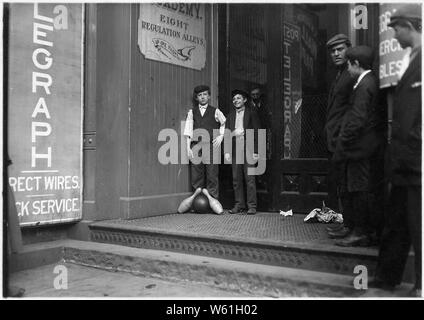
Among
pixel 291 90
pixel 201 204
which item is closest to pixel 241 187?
pixel 201 204

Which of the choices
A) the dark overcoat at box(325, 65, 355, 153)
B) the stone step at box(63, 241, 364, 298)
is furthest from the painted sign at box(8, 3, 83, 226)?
the dark overcoat at box(325, 65, 355, 153)

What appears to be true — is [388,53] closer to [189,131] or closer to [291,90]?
[291,90]

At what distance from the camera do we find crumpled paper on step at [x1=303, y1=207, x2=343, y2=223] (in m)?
5.53

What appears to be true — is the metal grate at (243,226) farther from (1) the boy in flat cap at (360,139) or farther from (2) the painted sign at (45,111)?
(2) the painted sign at (45,111)

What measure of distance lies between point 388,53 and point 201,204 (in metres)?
3.43

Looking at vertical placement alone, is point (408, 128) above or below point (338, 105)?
below

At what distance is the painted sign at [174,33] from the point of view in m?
6.16

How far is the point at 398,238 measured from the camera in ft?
11.5

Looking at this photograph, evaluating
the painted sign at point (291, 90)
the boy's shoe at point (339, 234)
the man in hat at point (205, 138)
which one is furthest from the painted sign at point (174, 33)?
the boy's shoe at point (339, 234)

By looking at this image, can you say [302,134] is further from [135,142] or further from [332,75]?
[135,142]

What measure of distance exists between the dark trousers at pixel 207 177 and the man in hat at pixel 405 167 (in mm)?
3326

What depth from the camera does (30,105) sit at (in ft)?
17.1

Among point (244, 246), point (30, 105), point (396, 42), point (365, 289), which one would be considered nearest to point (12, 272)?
point (30, 105)
